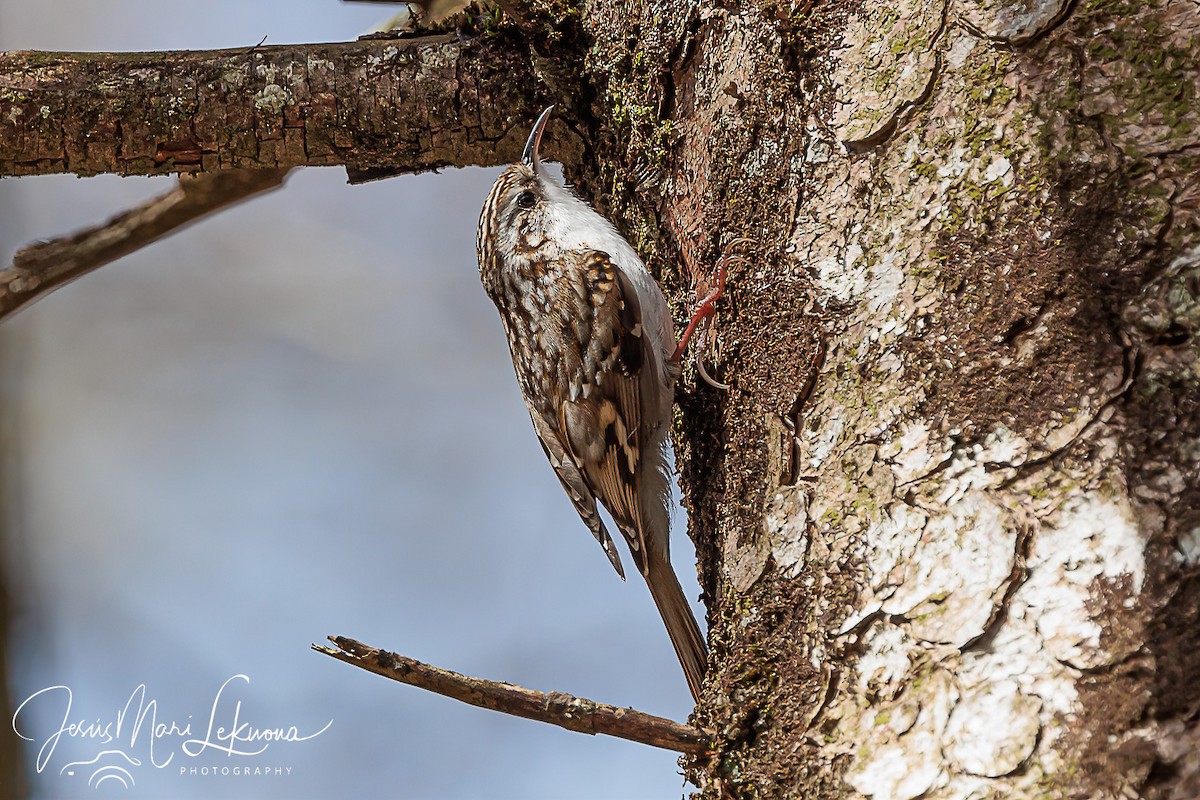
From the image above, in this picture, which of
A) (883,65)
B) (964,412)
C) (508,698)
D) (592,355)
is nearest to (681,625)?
(592,355)

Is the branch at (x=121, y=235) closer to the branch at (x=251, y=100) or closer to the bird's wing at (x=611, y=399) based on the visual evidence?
the branch at (x=251, y=100)

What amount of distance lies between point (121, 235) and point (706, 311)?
1.45 meters

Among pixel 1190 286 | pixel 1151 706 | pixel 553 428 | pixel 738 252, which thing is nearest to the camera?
pixel 1151 706

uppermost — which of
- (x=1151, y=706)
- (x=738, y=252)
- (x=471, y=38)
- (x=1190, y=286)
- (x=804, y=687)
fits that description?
(x=471, y=38)

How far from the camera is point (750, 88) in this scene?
1623mm

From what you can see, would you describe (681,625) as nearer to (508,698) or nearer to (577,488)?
(577,488)

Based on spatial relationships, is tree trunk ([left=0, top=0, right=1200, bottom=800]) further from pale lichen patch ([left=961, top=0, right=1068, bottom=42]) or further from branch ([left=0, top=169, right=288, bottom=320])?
branch ([left=0, top=169, right=288, bottom=320])

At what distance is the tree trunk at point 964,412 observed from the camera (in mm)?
1020

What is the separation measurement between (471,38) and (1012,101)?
1.19 metres

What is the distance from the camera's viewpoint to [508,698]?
120cm

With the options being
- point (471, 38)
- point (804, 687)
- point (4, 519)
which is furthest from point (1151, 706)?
point (4, 519)

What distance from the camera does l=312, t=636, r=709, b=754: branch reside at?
1.16 m

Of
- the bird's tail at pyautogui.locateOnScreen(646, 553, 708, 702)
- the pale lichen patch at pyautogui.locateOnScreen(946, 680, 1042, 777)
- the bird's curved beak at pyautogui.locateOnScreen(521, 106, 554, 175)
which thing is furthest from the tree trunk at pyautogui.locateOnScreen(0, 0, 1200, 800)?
the bird's curved beak at pyautogui.locateOnScreen(521, 106, 554, 175)

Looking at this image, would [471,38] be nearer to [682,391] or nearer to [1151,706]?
[682,391]
